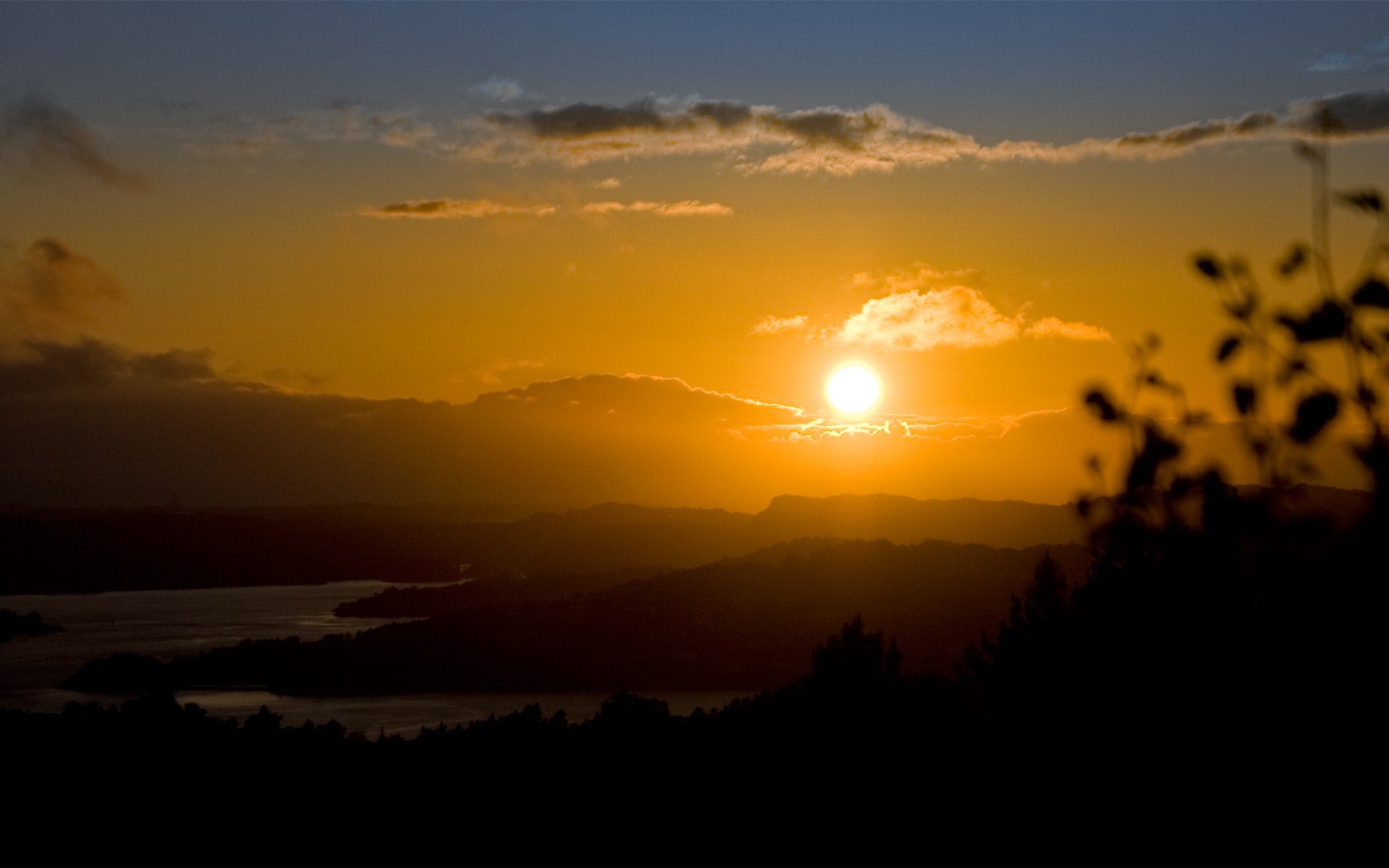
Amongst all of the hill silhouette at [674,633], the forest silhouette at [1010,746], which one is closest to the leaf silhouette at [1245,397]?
the forest silhouette at [1010,746]

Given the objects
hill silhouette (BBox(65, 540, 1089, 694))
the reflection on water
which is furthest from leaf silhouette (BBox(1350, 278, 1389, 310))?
hill silhouette (BBox(65, 540, 1089, 694))

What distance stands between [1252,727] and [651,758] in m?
31.2

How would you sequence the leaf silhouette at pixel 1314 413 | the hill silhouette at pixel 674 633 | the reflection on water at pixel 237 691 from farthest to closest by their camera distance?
the hill silhouette at pixel 674 633 < the reflection on water at pixel 237 691 < the leaf silhouette at pixel 1314 413

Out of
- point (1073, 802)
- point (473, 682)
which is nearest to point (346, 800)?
point (1073, 802)

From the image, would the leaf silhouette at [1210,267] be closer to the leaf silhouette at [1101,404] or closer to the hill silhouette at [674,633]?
Result: the leaf silhouette at [1101,404]

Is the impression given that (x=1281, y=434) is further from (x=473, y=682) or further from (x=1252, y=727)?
(x=473, y=682)

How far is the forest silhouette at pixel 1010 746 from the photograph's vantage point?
5.88m

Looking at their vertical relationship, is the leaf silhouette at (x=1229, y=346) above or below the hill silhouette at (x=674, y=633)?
above

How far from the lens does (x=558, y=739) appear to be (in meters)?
41.2

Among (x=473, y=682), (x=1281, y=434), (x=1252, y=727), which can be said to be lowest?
(x=473, y=682)

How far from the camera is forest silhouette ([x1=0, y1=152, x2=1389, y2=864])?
588cm

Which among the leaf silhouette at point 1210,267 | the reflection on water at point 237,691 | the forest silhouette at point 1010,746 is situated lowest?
the reflection on water at point 237,691

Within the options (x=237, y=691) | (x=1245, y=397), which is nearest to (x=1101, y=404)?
(x=1245, y=397)

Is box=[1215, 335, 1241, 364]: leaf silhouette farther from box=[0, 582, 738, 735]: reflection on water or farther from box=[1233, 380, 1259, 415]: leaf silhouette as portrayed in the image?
box=[0, 582, 738, 735]: reflection on water
